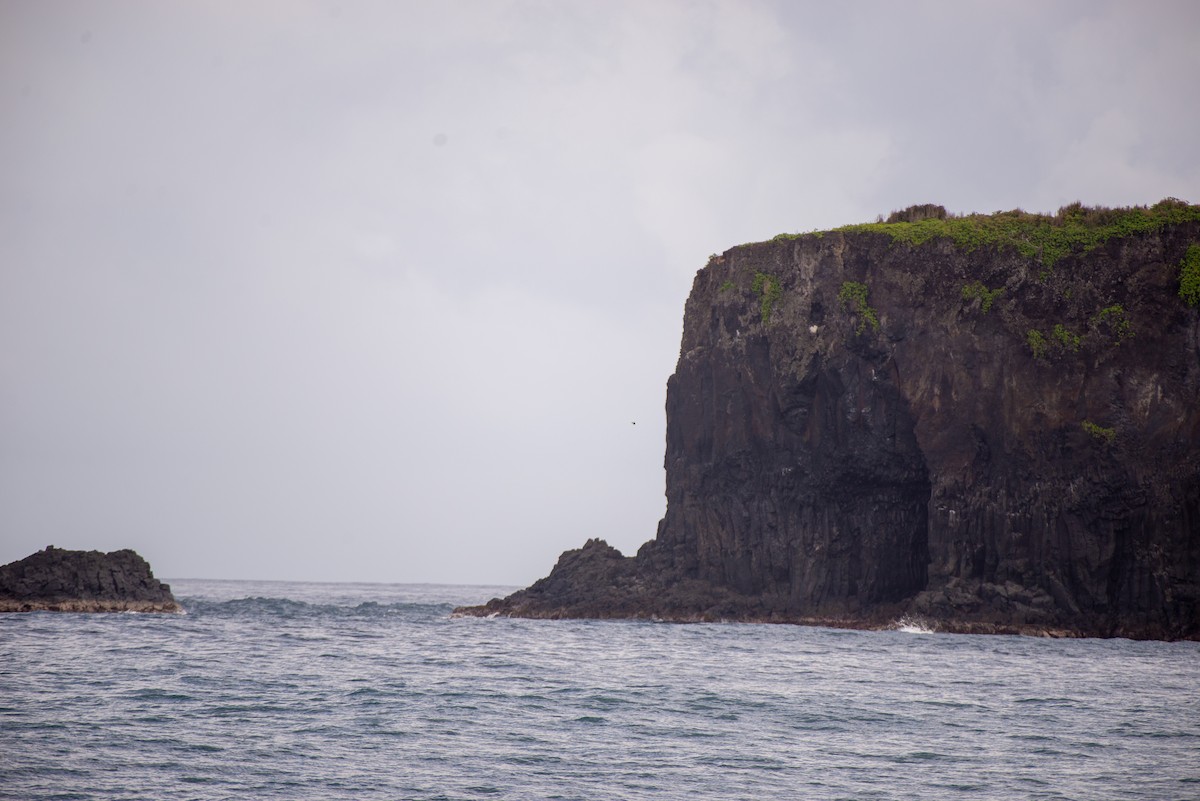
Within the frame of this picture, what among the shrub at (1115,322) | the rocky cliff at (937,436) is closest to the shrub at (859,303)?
the rocky cliff at (937,436)

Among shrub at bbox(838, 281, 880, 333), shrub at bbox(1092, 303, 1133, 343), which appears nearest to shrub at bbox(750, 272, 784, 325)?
shrub at bbox(838, 281, 880, 333)

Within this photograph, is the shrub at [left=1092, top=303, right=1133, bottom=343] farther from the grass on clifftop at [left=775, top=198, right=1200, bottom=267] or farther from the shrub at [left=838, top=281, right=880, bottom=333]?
the shrub at [left=838, top=281, right=880, bottom=333]

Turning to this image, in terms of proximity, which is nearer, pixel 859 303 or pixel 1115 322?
pixel 1115 322

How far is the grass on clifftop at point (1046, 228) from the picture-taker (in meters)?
62.4

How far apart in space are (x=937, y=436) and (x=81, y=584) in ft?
165

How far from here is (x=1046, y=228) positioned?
65500 mm

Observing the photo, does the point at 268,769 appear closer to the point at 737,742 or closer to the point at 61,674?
the point at 737,742

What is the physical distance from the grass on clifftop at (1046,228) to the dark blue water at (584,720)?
24.5m

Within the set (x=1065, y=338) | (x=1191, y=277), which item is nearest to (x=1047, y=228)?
(x=1065, y=338)

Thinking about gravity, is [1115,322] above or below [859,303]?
below

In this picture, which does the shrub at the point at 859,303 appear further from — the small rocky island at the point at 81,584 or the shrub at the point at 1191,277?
the small rocky island at the point at 81,584

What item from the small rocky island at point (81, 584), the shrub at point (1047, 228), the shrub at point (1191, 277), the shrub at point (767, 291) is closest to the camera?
the shrub at point (1191, 277)

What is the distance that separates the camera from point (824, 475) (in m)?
68.9

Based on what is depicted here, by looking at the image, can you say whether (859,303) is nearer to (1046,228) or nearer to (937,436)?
(937,436)
